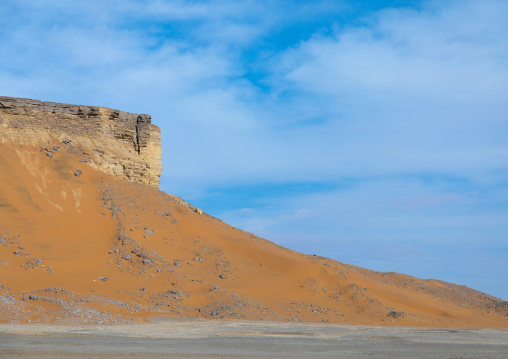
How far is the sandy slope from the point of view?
31.2m

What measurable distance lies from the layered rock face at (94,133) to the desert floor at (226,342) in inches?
821

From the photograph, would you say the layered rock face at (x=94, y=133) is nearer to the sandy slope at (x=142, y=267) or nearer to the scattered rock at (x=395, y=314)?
the sandy slope at (x=142, y=267)

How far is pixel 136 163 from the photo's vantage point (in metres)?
47.1

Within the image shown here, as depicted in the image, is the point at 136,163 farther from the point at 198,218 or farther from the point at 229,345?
the point at 229,345

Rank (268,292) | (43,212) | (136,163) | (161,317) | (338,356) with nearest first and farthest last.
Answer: (338,356) < (161,317) < (268,292) < (43,212) < (136,163)

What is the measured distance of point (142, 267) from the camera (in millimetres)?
35094

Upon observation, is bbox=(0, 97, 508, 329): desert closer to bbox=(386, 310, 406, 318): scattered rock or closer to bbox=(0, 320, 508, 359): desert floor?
bbox=(386, 310, 406, 318): scattered rock

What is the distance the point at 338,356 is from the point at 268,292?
1853 centimetres

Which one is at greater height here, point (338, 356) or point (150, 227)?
point (150, 227)

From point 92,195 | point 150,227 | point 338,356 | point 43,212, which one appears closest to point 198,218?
point 150,227

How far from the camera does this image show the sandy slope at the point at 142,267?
31.2 m

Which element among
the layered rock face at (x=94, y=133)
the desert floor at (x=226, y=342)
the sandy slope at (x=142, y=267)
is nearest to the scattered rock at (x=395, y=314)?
the sandy slope at (x=142, y=267)

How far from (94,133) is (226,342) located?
29944 mm

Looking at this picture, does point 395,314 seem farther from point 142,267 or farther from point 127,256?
point 127,256
